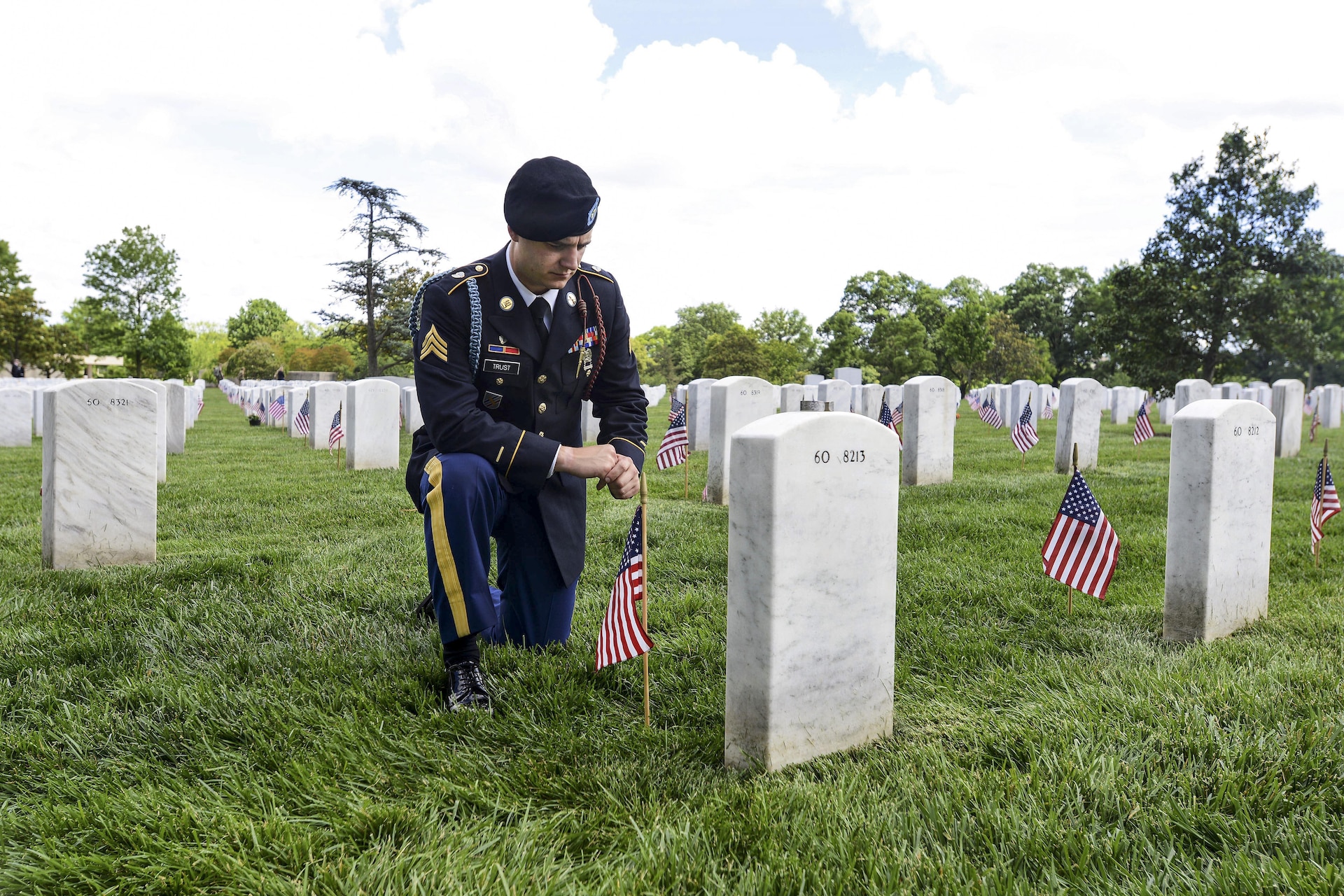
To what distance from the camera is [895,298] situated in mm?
70688

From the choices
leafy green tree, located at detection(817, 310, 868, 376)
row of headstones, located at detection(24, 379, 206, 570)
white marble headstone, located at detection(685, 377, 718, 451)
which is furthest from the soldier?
leafy green tree, located at detection(817, 310, 868, 376)

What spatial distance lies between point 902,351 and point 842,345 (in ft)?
20.6

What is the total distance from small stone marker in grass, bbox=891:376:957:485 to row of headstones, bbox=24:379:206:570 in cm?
761

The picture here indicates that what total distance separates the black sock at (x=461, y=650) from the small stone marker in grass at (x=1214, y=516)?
10.5ft

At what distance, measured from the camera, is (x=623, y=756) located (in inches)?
104

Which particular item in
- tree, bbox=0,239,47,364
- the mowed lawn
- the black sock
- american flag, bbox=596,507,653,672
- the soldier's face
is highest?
tree, bbox=0,239,47,364

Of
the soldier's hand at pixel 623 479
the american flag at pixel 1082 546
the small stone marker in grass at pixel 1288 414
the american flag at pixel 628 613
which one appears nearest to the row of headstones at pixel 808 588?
the american flag at pixel 628 613

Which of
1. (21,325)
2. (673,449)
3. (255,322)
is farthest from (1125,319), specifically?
(255,322)

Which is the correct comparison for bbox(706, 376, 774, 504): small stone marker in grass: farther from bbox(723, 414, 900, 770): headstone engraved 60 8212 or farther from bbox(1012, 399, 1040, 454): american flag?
bbox(723, 414, 900, 770): headstone engraved 60 8212

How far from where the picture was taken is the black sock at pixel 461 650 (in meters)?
3.06

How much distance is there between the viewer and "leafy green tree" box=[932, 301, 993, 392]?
57469mm

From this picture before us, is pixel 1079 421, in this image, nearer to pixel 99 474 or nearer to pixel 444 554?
pixel 444 554

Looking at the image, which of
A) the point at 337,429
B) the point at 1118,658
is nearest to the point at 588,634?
the point at 1118,658

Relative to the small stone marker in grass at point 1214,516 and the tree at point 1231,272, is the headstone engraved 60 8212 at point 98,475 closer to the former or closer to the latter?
the small stone marker in grass at point 1214,516
